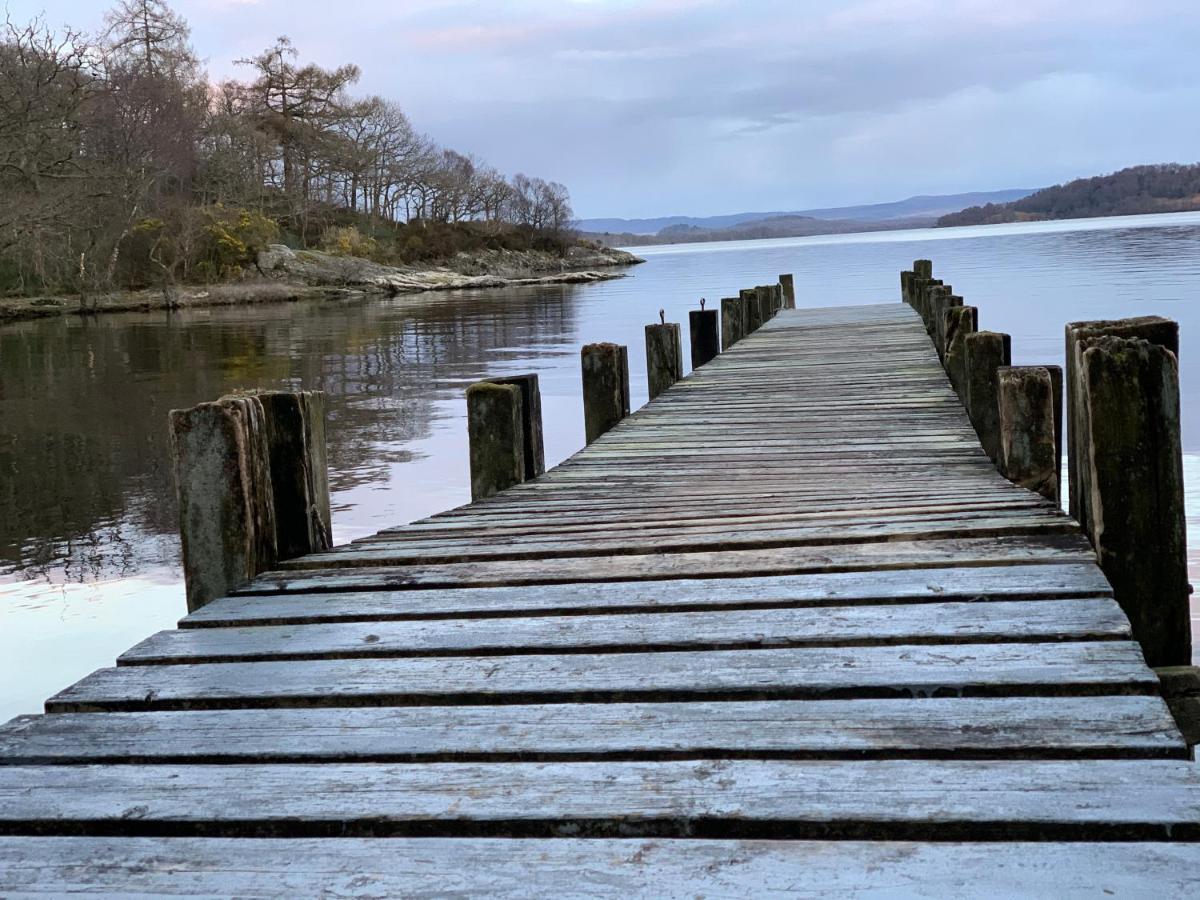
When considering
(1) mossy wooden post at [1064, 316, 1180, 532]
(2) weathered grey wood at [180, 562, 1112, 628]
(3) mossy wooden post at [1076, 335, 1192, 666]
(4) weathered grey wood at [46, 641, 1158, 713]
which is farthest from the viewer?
(1) mossy wooden post at [1064, 316, 1180, 532]

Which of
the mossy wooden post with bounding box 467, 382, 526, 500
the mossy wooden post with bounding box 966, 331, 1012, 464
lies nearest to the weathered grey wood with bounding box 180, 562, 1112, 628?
the mossy wooden post with bounding box 467, 382, 526, 500

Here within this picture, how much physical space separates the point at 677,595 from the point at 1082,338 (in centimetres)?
160

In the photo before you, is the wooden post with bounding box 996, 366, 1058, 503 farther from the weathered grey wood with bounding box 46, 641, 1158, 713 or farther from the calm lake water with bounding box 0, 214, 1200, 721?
the calm lake water with bounding box 0, 214, 1200, 721

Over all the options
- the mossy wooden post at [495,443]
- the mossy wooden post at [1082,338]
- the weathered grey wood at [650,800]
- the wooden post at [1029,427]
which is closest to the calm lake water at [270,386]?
the mossy wooden post at [495,443]

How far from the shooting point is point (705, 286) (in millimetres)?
61562

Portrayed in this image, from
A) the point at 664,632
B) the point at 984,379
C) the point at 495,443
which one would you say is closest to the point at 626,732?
the point at 664,632

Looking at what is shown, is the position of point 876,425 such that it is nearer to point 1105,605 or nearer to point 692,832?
point 1105,605

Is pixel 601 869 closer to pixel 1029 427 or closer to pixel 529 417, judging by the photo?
pixel 1029 427

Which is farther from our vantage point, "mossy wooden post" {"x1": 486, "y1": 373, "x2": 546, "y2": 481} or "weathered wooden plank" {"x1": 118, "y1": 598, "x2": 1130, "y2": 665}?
"mossy wooden post" {"x1": 486, "y1": 373, "x2": 546, "y2": 481}

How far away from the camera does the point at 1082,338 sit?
13.1ft

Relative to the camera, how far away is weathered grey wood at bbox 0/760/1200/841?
2137 mm

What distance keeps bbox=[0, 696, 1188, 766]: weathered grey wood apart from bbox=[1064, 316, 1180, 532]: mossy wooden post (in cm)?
162

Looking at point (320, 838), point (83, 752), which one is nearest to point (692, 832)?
point (320, 838)

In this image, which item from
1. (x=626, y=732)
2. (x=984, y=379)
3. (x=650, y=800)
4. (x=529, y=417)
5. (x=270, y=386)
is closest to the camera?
(x=650, y=800)
